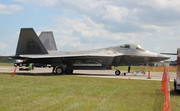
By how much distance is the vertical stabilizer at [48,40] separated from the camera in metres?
35.3

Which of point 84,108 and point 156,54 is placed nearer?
point 84,108

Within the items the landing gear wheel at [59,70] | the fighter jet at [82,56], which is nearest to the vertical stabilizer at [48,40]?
the fighter jet at [82,56]

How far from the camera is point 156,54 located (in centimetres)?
2691

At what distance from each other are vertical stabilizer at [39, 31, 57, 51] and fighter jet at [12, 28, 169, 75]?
7.78 metres

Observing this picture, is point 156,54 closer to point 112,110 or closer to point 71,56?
point 71,56

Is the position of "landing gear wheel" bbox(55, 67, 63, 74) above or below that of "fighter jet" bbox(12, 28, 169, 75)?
below

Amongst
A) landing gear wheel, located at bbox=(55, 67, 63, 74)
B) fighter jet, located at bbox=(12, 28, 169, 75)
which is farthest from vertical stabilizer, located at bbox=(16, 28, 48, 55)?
landing gear wheel, located at bbox=(55, 67, 63, 74)

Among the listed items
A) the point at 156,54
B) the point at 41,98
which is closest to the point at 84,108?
the point at 41,98

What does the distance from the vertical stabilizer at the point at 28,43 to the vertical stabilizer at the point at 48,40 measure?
782 cm

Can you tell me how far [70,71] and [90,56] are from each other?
3.30 meters

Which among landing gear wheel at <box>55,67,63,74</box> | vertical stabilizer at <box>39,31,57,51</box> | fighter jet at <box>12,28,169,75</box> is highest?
vertical stabilizer at <box>39,31,57,51</box>

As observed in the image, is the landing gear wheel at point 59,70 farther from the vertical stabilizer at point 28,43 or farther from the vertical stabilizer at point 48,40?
the vertical stabilizer at point 48,40

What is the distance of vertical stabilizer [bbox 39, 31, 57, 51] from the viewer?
116 feet

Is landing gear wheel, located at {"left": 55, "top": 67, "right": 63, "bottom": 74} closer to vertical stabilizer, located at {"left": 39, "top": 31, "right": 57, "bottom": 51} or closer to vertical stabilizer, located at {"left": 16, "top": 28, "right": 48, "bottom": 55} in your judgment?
vertical stabilizer, located at {"left": 16, "top": 28, "right": 48, "bottom": 55}
